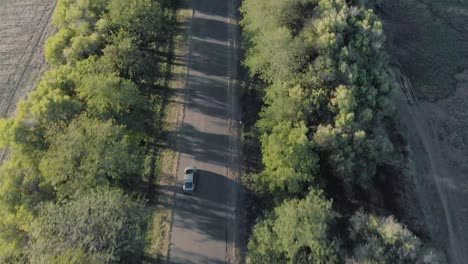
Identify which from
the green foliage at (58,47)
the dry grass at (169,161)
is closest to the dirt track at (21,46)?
the green foliage at (58,47)

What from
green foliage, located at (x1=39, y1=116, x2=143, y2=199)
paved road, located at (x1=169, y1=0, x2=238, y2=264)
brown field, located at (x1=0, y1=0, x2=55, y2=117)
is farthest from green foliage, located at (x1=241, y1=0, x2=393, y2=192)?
brown field, located at (x1=0, y1=0, x2=55, y2=117)

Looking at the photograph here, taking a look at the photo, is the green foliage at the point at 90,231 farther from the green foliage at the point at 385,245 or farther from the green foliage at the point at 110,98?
the green foliage at the point at 385,245

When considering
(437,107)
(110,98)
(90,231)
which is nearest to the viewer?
(90,231)

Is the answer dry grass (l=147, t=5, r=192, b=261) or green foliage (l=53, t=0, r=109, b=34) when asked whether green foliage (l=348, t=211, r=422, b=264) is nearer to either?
dry grass (l=147, t=5, r=192, b=261)

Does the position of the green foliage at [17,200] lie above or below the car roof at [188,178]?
below

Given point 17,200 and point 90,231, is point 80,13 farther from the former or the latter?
point 90,231

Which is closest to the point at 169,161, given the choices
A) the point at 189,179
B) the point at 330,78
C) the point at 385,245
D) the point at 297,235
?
the point at 189,179
